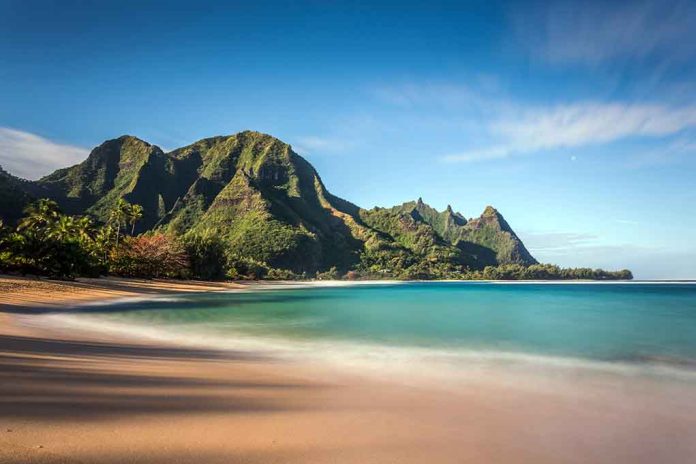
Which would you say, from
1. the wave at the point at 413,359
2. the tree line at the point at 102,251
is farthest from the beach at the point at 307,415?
the tree line at the point at 102,251

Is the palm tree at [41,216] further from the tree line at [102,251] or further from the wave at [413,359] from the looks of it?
the wave at [413,359]

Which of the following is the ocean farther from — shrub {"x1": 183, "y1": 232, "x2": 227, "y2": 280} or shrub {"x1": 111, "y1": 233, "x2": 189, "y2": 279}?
shrub {"x1": 183, "y1": 232, "x2": 227, "y2": 280}

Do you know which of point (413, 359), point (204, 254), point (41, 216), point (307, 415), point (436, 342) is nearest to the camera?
point (307, 415)

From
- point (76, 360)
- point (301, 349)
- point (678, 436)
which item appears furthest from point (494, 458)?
point (301, 349)

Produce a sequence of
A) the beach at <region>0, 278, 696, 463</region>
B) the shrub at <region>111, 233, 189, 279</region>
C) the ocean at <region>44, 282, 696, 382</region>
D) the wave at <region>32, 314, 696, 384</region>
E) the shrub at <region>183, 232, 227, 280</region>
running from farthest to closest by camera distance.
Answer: the shrub at <region>183, 232, 227, 280</region> → the shrub at <region>111, 233, 189, 279</region> → the ocean at <region>44, 282, 696, 382</region> → the wave at <region>32, 314, 696, 384</region> → the beach at <region>0, 278, 696, 463</region>

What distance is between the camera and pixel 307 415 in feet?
19.8

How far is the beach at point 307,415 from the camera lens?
14.6ft

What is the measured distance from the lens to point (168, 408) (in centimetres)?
577

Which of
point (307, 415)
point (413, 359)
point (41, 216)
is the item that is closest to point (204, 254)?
point (41, 216)

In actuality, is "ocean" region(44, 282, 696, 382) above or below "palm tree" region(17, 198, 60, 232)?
below

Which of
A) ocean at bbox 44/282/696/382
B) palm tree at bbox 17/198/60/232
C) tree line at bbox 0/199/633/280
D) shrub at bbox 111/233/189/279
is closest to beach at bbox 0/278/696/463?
ocean at bbox 44/282/696/382

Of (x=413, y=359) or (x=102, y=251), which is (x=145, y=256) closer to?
(x=102, y=251)

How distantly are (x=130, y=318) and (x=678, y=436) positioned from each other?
22.8 metres

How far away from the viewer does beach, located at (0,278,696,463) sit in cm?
444
